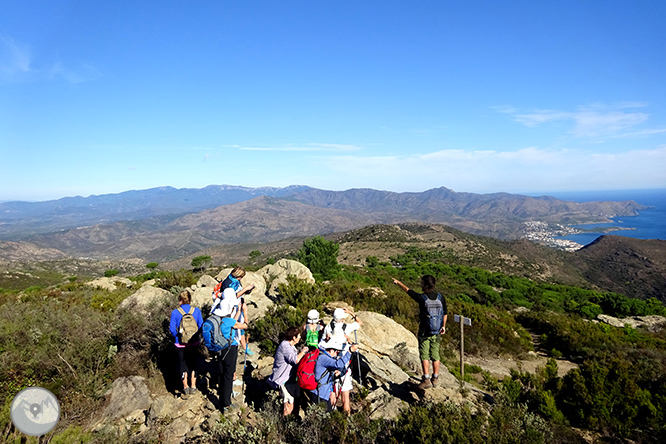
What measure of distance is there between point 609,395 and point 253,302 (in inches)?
332

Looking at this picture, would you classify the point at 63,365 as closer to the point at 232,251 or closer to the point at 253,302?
the point at 253,302

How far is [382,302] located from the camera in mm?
11953

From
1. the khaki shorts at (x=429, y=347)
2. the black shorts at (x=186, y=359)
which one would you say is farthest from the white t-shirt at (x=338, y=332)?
the black shorts at (x=186, y=359)

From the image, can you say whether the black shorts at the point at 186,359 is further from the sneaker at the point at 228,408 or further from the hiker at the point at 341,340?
the hiker at the point at 341,340

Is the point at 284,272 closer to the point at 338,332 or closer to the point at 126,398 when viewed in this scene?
the point at 126,398

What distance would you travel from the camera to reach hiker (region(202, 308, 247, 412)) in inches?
182

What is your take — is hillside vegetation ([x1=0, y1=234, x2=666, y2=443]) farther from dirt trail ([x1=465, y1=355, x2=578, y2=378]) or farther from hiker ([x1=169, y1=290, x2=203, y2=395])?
hiker ([x1=169, y1=290, x2=203, y2=395])

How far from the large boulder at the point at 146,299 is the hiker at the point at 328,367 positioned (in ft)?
17.0

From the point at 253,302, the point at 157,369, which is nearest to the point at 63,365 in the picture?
the point at 157,369

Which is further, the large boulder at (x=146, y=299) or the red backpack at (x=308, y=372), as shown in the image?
the large boulder at (x=146, y=299)

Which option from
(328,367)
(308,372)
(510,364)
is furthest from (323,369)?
(510,364)

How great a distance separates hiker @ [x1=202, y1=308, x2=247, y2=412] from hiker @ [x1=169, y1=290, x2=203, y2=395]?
2.95 feet

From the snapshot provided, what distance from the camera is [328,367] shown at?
4238 millimetres

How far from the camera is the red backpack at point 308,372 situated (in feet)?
14.0
